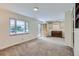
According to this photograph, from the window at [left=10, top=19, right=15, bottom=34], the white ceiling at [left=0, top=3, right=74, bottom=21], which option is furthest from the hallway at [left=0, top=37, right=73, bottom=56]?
the white ceiling at [left=0, top=3, right=74, bottom=21]

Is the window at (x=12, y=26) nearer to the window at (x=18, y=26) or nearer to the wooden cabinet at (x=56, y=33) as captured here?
the window at (x=18, y=26)

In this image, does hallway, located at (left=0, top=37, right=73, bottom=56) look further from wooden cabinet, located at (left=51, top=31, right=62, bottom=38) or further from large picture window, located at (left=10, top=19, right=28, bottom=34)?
wooden cabinet, located at (left=51, top=31, right=62, bottom=38)

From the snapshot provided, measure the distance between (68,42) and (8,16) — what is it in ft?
12.1

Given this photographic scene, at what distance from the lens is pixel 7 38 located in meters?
6.39

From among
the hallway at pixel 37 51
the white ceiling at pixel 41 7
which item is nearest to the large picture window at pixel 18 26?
the white ceiling at pixel 41 7

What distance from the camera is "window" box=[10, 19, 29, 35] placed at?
712cm

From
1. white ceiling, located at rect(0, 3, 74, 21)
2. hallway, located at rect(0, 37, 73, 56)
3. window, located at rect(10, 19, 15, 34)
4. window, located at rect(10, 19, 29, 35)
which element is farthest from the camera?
window, located at rect(10, 19, 29, 35)

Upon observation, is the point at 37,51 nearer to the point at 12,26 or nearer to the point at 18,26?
the point at 12,26

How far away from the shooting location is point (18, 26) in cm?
805

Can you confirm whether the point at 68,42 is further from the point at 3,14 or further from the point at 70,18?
the point at 3,14

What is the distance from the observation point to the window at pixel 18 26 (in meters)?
7.12

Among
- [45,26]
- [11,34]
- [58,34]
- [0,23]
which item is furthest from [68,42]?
[45,26]

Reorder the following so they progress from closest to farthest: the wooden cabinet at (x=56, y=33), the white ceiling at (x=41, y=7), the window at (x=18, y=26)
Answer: the white ceiling at (x=41, y=7) → the window at (x=18, y=26) → the wooden cabinet at (x=56, y=33)

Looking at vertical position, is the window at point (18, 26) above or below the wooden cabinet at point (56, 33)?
above
